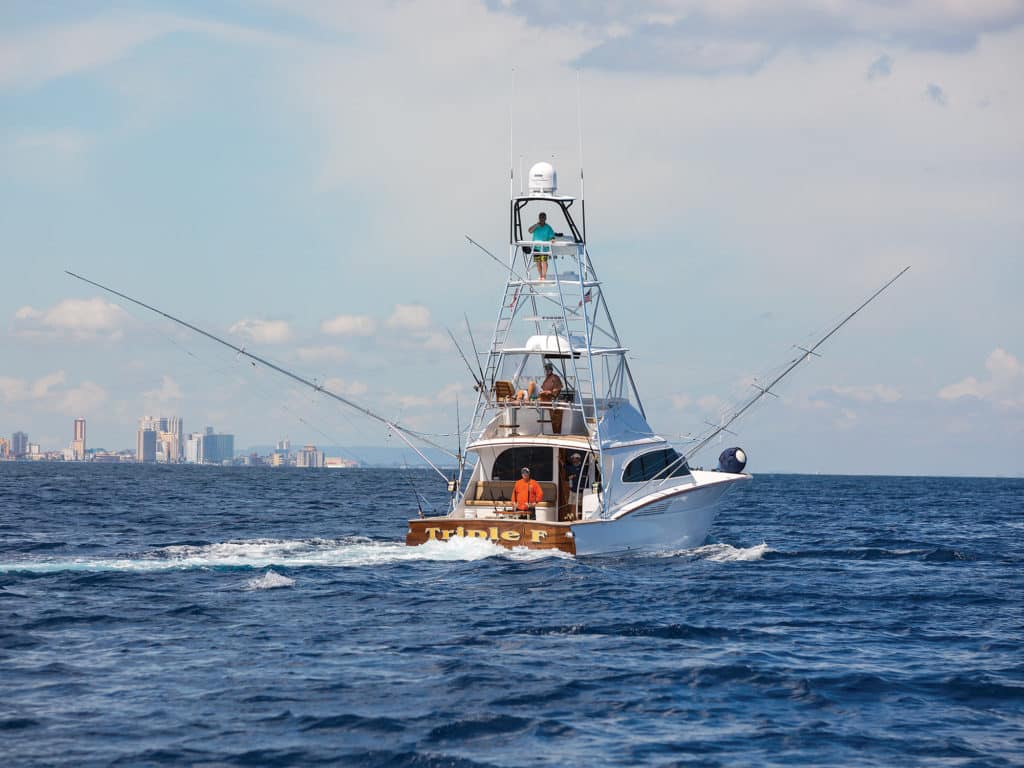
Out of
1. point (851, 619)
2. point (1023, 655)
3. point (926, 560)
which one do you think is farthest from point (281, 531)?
point (1023, 655)

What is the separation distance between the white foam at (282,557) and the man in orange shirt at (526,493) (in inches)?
49.0

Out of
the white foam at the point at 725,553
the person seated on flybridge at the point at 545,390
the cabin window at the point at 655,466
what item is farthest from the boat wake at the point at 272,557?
the white foam at the point at 725,553

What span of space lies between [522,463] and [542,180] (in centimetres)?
696

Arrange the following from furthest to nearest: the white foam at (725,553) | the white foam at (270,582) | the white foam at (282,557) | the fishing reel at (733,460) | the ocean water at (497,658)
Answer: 1. the fishing reel at (733,460)
2. the white foam at (725,553)
3. the white foam at (282,557)
4. the white foam at (270,582)
5. the ocean water at (497,658)

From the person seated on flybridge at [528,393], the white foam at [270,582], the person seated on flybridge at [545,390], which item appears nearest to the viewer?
the white foam at [270,582]

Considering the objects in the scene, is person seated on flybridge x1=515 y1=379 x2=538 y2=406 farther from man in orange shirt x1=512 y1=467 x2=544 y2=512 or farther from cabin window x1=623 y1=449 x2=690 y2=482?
cabin window x1=623 y1=449 x2=690 y2=482

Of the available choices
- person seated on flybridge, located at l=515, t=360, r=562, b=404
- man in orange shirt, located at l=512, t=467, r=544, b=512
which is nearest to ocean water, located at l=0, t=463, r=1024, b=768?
man in orange shirt, located at l=512, t=467, r=544, b=512

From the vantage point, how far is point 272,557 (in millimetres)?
25672

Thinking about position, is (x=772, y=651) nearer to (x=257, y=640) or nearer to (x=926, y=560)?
(x=257, y=640)

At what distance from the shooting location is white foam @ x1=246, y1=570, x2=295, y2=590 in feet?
69.9

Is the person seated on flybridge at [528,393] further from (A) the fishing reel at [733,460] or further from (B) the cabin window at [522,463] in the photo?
(A) the fishing reel at [733,460]

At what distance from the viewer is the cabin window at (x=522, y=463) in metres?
28.3

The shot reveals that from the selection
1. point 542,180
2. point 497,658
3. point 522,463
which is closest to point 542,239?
point 542,180

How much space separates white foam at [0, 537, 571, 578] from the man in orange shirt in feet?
4.08
